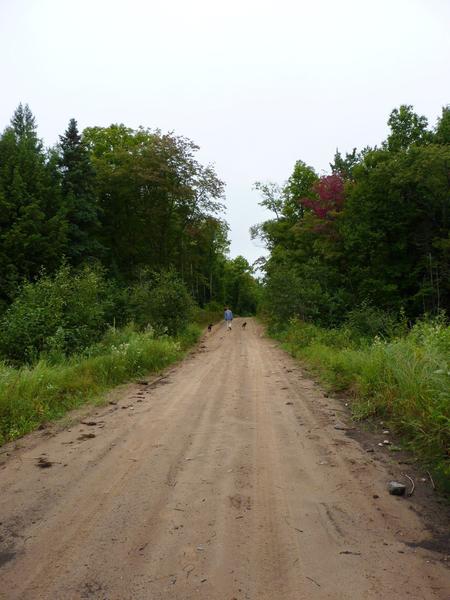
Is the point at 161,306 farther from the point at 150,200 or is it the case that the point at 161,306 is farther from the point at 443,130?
the point at 443,130

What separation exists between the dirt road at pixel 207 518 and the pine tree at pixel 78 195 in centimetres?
2586

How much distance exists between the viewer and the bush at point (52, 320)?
12094mm

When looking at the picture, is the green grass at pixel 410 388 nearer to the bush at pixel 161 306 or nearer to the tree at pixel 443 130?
the bush at pixel 161 306

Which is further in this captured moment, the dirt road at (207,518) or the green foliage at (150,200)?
the green foliage at (150,200)

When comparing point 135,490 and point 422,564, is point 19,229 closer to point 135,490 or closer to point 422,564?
point 135,490

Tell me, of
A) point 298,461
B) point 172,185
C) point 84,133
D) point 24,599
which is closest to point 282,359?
point 298,461

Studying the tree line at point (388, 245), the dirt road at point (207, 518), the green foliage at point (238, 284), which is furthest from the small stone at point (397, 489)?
the green foliage at point (238, 284)

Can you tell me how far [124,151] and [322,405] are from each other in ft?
Result: 100

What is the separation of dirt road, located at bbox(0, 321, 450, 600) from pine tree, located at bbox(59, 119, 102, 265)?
2586 cm

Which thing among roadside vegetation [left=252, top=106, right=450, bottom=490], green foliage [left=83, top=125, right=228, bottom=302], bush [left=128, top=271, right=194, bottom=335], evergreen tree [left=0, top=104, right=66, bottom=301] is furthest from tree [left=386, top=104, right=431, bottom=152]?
evergreen tree [left=0, top=104, right=66, bottom=301]

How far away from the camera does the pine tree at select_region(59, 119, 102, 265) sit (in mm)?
30766

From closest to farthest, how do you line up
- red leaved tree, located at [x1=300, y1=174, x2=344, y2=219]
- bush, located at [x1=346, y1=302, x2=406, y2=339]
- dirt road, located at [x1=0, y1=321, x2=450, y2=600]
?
dirt road, located at [x1=0, y1=321, x2=450, y2=600] → bush, located at [x1=346, y1=302, x2=406, y2=339] → red leaved tree, located at [x1=300, y1=174, x2=344, y2=219]

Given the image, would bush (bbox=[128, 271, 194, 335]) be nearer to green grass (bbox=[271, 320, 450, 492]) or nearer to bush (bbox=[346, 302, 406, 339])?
bush (bbox=[346, 302, 406, 339])

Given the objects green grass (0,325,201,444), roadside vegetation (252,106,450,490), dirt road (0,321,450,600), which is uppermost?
roadside vegetation (252,106,450,490)
